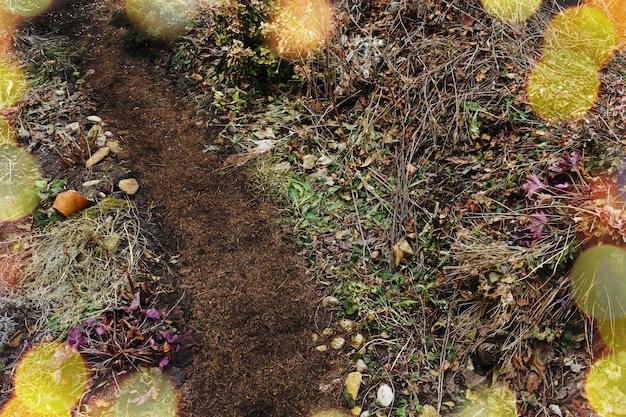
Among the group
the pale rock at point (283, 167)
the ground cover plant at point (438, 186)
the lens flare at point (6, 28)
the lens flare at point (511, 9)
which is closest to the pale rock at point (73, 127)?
the ground cover plant at point (438, 186)

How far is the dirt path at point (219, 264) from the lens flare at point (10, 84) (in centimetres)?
64

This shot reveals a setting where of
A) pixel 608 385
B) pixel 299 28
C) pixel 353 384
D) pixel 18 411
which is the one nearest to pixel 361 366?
pixel 353 384

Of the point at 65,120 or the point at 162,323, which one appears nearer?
the point at 162,323

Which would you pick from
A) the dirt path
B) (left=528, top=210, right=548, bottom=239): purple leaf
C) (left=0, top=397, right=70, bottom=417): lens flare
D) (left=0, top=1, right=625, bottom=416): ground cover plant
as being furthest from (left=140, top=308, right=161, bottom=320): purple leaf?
(left=528, top=210, right=548, bottom=239): purple leaf

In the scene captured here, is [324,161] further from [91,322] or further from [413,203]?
[91,322]

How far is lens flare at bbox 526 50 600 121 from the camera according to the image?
326 centimetres

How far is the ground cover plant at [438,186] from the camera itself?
261cm

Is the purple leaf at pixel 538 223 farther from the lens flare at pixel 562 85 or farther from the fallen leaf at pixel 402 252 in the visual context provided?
the lens flare at pixel 562 85

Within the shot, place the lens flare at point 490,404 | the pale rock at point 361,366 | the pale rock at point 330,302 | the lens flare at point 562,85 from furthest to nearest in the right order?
the lens flare at point 562,85
the pale rock at point 330,302
the pale rock at point 361,366
the lens flare at point 490,404

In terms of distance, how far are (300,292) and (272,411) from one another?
787mm

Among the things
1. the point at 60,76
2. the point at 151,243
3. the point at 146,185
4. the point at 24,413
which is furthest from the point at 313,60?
the point at 24,413

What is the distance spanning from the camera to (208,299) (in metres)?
3.06

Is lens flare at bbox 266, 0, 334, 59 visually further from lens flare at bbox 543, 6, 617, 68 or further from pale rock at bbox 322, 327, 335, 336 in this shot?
pale rock at bbox 322, 327, 335, 336

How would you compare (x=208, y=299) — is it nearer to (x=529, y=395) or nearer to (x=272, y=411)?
(x=272, y=411)
